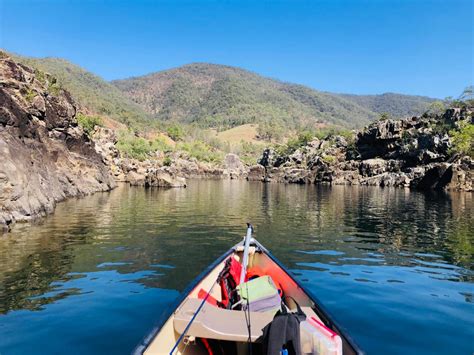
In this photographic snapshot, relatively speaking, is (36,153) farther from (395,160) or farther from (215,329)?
(395,160)

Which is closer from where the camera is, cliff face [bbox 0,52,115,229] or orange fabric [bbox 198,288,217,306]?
orange fabric [bbox 198,288,217,306]

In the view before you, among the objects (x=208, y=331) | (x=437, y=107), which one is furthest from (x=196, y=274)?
(x=437, y=107)

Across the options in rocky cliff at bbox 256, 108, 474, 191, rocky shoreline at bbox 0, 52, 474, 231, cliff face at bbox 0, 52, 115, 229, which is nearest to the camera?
cliff face at bbox 0, 52, 115, 229

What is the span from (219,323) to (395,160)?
9604 centimetres

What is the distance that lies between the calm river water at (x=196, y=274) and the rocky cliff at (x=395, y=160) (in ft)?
167

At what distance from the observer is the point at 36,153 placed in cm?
2964

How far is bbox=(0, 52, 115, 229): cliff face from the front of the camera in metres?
20.7

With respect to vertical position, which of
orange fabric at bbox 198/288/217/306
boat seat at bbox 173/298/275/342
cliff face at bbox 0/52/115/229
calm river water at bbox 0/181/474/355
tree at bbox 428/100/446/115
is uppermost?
tree at bbox 428/100/446/115

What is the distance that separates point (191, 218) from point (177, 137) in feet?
545

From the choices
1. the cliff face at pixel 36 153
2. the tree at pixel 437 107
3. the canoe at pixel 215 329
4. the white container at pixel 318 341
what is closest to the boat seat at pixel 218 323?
the canoe at pixel 215 329

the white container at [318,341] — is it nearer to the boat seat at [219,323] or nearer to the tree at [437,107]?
the boat seat at [219,323]

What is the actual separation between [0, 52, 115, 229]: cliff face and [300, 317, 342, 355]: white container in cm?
1822

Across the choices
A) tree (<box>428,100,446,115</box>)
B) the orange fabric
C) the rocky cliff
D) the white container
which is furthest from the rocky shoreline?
the white container

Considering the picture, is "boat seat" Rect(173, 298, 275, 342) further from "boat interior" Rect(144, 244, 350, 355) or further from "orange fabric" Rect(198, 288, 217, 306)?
"orange fabric" Rect(198, 288, 217, 306)
